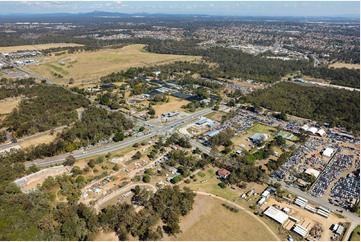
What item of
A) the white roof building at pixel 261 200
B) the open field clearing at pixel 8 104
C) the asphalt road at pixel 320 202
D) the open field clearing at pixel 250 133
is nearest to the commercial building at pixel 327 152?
the open field clearing at pixel 250 133

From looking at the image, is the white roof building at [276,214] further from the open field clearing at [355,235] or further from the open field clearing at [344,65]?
the open field clearing at [344,65]

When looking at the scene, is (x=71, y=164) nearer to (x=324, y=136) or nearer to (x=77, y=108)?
(x=77, y=108)

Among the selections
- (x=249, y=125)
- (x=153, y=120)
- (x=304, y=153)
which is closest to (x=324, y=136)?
(x=304, y=153)

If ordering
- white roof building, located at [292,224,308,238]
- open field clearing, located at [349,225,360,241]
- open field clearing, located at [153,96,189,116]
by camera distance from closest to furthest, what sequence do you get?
open field clearing, located at [349,225,360,241], white roof building, located at [292,224,308,238], open field clearing, located at [153,96,189,116]

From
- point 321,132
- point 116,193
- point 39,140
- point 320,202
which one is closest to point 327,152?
point 321,132

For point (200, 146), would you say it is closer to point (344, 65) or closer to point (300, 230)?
point (300, 230)

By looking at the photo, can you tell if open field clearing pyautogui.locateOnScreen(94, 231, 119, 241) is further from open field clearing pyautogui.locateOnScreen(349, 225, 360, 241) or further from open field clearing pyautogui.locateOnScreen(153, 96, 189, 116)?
open field clearing pyautogui.locateOnScreen(153, 96, 189, 116)

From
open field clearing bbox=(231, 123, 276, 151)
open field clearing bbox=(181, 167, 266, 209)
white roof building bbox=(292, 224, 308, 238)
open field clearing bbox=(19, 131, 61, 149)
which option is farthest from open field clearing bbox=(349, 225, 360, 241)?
open field clearing bbox=(19, 131, 61, 149)
